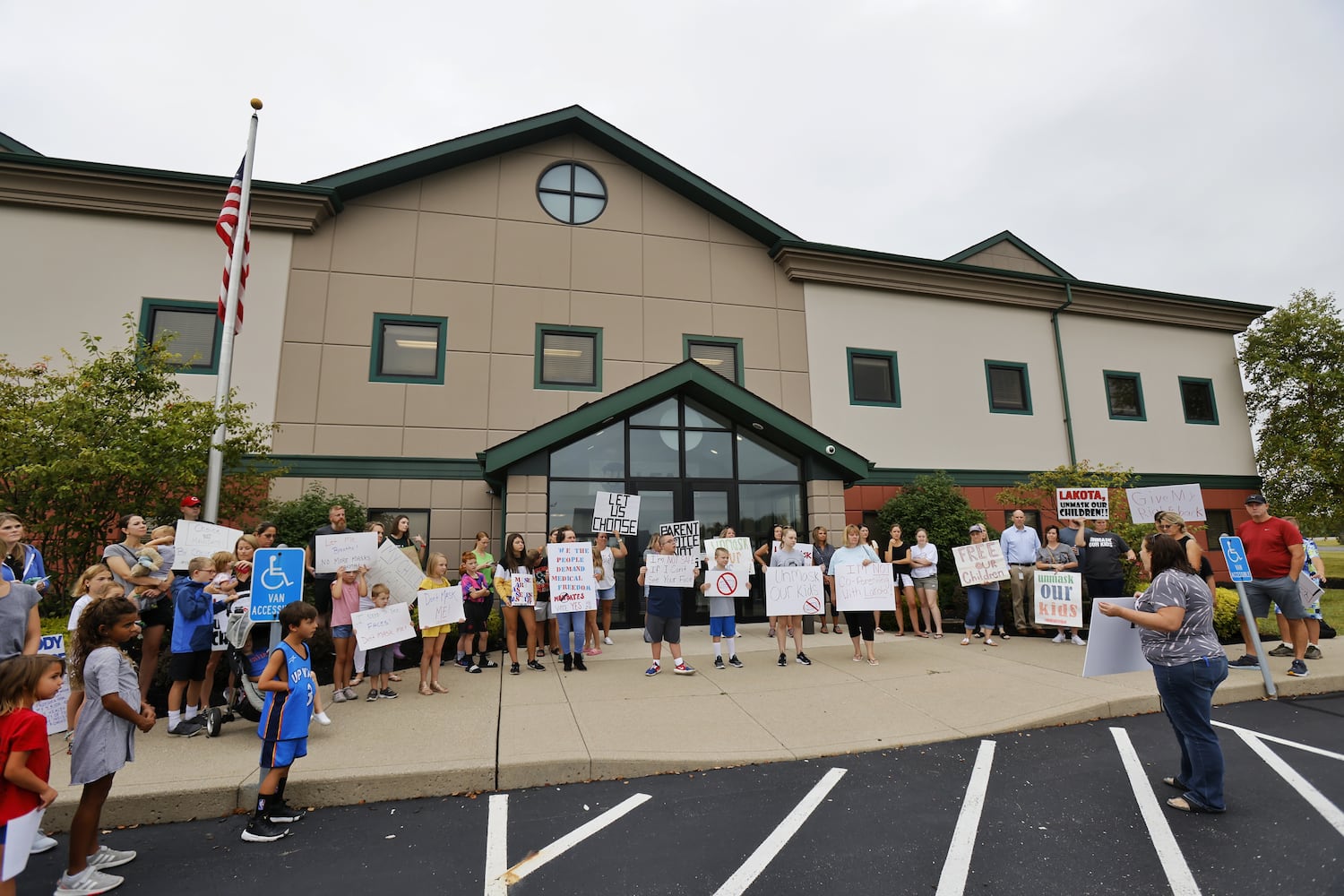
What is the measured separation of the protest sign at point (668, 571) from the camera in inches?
330

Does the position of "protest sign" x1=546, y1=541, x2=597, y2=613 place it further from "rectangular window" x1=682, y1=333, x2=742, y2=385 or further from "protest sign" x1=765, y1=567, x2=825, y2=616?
"rectangular window" x1=682, y1=333, x2=742, y2=385

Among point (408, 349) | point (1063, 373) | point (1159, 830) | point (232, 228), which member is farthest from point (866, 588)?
point (1063, 373)

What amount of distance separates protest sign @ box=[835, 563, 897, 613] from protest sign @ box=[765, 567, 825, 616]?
0.38 m

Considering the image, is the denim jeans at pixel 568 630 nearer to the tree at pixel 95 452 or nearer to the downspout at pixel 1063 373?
the tree at pixel 95 452

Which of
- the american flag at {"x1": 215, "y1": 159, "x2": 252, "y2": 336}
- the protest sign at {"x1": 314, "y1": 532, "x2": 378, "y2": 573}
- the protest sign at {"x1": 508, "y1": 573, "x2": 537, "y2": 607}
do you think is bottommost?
the protest sign at {"x1": 508, "y1": 573, "x2": 537, "y2": 607}

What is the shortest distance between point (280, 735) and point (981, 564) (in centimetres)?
971

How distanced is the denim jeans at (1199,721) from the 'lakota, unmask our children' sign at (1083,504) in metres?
7.91

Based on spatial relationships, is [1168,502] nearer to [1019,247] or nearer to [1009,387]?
[1009,387]

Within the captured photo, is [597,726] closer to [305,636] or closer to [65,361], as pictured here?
[305,636]

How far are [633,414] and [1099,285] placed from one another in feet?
47.9

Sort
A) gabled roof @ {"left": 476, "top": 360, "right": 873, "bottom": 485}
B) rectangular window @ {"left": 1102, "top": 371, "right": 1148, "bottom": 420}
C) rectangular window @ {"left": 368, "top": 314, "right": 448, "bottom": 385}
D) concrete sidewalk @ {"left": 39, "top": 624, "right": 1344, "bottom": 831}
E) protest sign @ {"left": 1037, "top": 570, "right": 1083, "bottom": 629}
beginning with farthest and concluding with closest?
rectangular window @ {"left": 1102, "top": 371, "right": 1148, "bottom": 420} → rectangular window @ {"left": 368, "top": 314, "right": 448, "bottom": 385} → gabled roof @ {"left": 476, "top": 360, "right": 873, "bottom": 485} → protest sign @ {"left": 1037, "top": 570, "right": 1083, "bottom": 629} → concrete sidewalk @ {"left": 39, "top": 624, "right": 1344, "bottom": 831}

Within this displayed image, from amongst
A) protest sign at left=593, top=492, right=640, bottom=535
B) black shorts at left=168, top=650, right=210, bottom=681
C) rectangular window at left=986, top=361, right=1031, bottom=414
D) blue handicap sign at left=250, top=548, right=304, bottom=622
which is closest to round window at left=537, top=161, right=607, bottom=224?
protest sign at left=593, top=492, right=640, bottom=535

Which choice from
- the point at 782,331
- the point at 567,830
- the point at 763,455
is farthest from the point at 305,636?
the point at 782,331

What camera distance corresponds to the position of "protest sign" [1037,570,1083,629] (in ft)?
30.5
